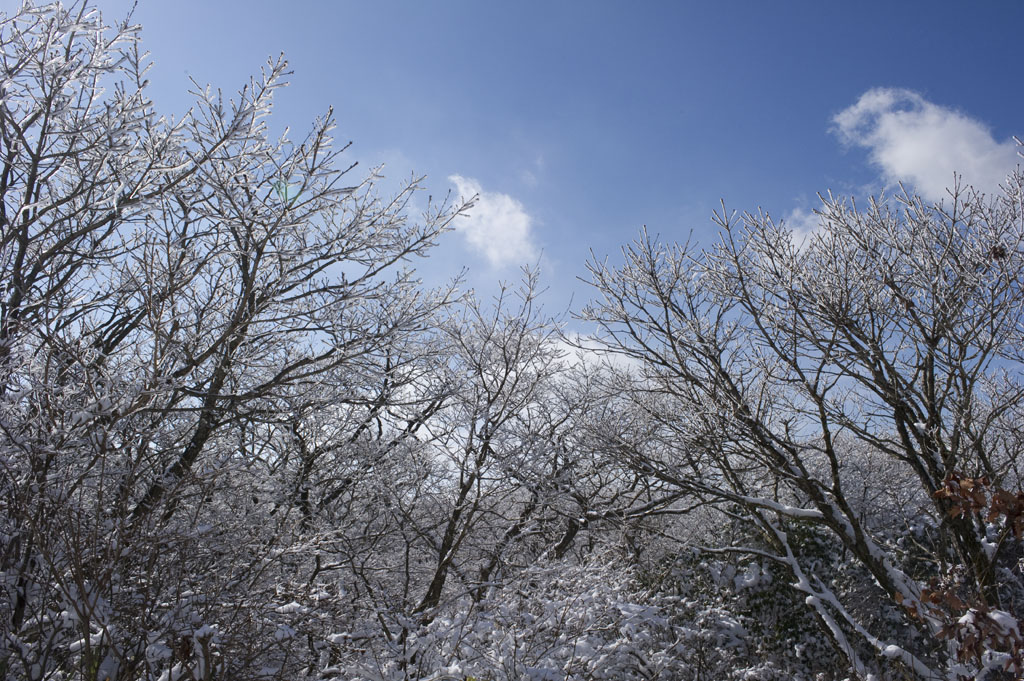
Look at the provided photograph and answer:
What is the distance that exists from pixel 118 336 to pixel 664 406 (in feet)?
21.8

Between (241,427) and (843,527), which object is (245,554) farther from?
(843,527)

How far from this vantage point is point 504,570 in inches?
240

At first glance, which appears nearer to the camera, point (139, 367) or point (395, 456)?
point (139, 367)

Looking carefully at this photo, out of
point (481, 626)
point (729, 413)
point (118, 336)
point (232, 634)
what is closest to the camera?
point (232, 634)

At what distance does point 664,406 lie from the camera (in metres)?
8.23

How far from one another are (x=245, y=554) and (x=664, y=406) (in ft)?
19.0

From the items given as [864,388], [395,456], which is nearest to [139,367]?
[395,456]

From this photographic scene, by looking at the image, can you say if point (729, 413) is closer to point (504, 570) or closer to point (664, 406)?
point (664, 406)

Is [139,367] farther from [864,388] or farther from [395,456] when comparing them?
[864,388]

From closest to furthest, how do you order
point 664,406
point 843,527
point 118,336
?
1. point 118,336
2. point 843,527
3. point 664,406

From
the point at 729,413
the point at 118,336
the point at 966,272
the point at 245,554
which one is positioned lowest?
the point at 245,554

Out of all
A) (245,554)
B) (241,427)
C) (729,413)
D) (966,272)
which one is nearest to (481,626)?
(245,554)

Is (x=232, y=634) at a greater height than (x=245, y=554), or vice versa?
(x=245, y=554)

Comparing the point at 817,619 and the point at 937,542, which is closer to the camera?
the point at 817,619
